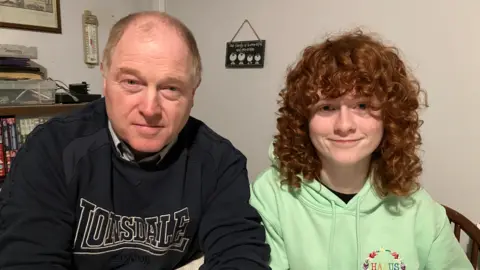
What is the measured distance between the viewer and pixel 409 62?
5.88ft

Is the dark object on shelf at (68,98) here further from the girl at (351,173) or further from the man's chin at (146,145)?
the girl at (351,173)

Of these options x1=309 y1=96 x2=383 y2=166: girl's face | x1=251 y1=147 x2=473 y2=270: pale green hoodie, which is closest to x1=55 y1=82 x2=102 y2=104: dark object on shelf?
x1=251 y1=147 x2=473 y2=270: pale green hoodie

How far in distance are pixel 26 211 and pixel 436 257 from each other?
3.53 ft

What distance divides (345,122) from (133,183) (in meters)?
0.59

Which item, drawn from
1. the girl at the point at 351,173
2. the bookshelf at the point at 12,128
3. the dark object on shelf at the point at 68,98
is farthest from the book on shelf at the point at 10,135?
the girl at the point at 351,173

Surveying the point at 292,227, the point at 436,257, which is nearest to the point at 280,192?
the point at 292,227

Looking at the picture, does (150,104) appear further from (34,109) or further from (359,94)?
(34,109)

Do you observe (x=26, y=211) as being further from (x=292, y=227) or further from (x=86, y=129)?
(x=292, y=227)

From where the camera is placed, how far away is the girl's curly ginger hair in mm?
1077

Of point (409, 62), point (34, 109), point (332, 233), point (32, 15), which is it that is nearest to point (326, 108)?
point (332, 233)

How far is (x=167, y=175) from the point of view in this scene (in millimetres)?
1208

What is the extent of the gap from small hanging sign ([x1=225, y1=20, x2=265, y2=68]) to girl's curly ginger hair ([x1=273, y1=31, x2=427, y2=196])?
1.01 metres

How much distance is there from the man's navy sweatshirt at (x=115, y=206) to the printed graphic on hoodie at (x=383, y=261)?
0.93 feet

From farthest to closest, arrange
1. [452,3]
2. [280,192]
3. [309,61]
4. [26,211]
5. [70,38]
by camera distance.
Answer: [70,38] → [452,3] → [280,192] → [309,61] → [26,211]
